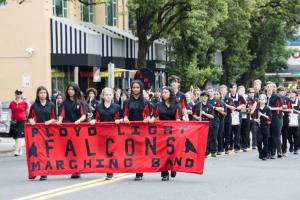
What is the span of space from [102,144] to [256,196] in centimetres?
354

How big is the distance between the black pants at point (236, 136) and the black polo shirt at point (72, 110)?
908 centimetres

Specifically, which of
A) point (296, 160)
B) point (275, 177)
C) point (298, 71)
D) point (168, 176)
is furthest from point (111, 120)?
point (298, 71)

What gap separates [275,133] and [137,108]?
6.57 meters

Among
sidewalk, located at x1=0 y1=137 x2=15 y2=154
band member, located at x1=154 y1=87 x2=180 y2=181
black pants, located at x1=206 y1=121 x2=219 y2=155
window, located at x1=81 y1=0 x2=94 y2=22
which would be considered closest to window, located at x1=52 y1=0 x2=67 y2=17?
window, located at x1=81 y1=0 x2=94 y2=22

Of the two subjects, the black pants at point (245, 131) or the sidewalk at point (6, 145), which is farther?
the sidewalk at point (6, 145)

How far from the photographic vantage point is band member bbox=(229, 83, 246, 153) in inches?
952

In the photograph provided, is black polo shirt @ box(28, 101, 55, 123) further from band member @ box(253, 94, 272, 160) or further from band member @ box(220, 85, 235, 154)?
band member @ box(220, 85, 235, 154)

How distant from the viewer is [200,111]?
22.0m

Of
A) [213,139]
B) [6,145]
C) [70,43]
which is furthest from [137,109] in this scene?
[70,43]

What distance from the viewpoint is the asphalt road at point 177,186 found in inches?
524

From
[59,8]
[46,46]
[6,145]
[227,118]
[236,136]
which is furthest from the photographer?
[59,8]

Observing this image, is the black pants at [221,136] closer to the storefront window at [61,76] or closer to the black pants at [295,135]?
the black pants at [295,135]

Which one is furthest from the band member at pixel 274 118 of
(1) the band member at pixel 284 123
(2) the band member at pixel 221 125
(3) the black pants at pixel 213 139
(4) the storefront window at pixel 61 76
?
(4) the storefront window at pixel 61 76

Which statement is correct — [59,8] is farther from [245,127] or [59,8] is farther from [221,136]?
[221,136]
